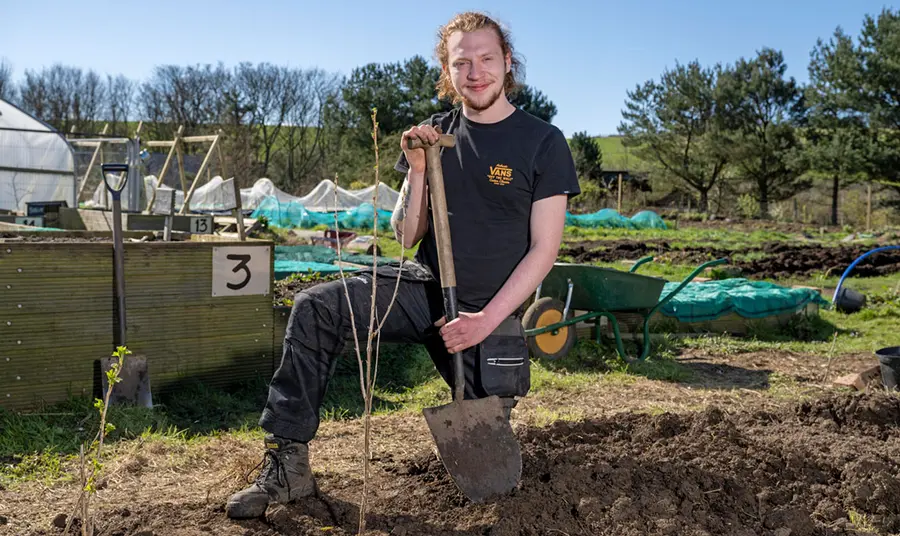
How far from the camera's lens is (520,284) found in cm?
266

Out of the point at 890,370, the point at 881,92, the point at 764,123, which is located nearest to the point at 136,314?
the point at 890,370

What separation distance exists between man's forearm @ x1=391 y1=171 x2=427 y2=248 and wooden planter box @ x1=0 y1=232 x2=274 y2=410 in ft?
7.40

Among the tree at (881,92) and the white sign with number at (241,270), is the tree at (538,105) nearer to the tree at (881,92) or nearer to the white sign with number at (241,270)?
the tree at (881,92)

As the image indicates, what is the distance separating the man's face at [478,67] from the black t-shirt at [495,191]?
10 cm

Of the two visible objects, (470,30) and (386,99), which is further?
(386,99)

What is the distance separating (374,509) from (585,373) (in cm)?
340

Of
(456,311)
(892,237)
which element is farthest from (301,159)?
(456,311)

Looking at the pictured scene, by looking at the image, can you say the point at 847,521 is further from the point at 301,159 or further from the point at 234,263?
the point at 301,159

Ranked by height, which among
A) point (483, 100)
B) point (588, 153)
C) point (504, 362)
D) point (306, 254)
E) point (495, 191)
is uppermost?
point (588, 153)

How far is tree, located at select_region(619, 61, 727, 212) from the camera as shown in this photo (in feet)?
126

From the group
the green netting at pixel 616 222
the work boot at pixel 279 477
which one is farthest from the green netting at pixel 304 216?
the work boot at pixel 279 477

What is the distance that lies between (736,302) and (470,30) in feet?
18.1

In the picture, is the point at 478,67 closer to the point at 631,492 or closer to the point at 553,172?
the point at 553,172

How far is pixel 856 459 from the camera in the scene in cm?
312
